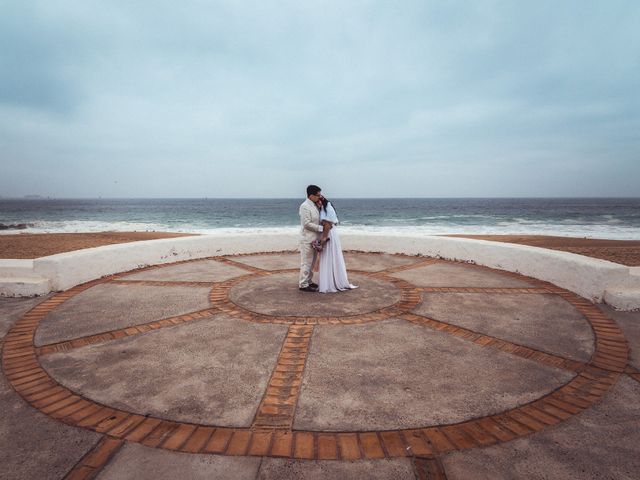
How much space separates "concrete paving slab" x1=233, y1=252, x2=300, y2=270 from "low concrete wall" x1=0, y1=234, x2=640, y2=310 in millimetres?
511

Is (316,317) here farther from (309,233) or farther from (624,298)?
(624,298)

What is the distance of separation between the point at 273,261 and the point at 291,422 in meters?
5.62

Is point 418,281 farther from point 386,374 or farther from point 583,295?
point 386,374

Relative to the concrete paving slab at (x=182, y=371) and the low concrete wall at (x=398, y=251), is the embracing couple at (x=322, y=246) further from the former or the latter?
the low concrete wall at (x=398, y=251)

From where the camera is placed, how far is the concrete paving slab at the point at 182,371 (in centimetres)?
243

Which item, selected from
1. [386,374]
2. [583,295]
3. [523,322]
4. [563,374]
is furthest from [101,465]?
[583,295]

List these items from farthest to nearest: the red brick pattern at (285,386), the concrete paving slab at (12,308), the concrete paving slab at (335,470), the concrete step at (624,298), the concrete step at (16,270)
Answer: the concrete step at (16,270) < the concrete step at (624,298) < the concrete paving slab at (12,308) < the red brick pattern at (285,386) < the concrete paving slab at (335,470)

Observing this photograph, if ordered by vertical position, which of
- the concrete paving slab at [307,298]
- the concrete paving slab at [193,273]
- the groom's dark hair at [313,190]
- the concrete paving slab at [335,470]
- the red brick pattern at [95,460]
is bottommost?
the concrete paving slab at [335,470]

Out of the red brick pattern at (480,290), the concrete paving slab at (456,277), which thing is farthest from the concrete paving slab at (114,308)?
the concrete paving slab at (456,277)

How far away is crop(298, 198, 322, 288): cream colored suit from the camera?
18.1 feet

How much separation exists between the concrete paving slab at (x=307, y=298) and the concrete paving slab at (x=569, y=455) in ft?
8.00

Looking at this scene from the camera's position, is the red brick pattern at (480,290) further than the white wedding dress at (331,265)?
No

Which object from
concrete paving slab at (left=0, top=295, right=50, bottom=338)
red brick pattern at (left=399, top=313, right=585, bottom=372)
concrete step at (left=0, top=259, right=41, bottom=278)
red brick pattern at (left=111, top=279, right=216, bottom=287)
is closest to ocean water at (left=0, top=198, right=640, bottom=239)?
red brick pattern at (left=111, top=279, right=216, bottom=287)

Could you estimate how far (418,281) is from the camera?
5.86m
